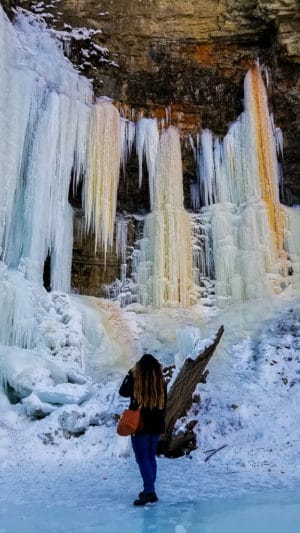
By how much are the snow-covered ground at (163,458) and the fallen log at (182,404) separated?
17 centimetres

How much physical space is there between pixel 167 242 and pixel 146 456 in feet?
35.2

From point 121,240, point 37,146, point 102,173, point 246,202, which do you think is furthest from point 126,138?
point 246,202

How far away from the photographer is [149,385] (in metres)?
4.49

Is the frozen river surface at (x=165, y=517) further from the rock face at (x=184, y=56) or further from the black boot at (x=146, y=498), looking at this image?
the rock face at (x=184, y=56)

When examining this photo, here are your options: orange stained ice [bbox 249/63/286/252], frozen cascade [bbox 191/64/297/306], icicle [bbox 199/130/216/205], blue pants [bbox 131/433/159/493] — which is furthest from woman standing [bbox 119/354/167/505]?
icicle [bbox 199/130/216/205]

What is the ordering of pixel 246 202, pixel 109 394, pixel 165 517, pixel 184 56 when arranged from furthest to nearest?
pixel 184 56 < pixel 246 202 < pixel 109 394 < pixel 165 517

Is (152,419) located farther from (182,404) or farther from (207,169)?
(207,169)

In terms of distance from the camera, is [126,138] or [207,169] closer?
[126,138]

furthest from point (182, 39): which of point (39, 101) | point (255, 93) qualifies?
point (39, 101)

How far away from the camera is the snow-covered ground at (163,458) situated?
3.94 m

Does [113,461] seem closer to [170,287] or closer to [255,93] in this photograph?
[170,287]

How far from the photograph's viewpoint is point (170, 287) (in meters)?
14.2

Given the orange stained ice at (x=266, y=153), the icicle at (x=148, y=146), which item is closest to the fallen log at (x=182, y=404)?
the orange stained ice at (x=266, y=153)

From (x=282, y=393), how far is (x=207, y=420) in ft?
6.08
